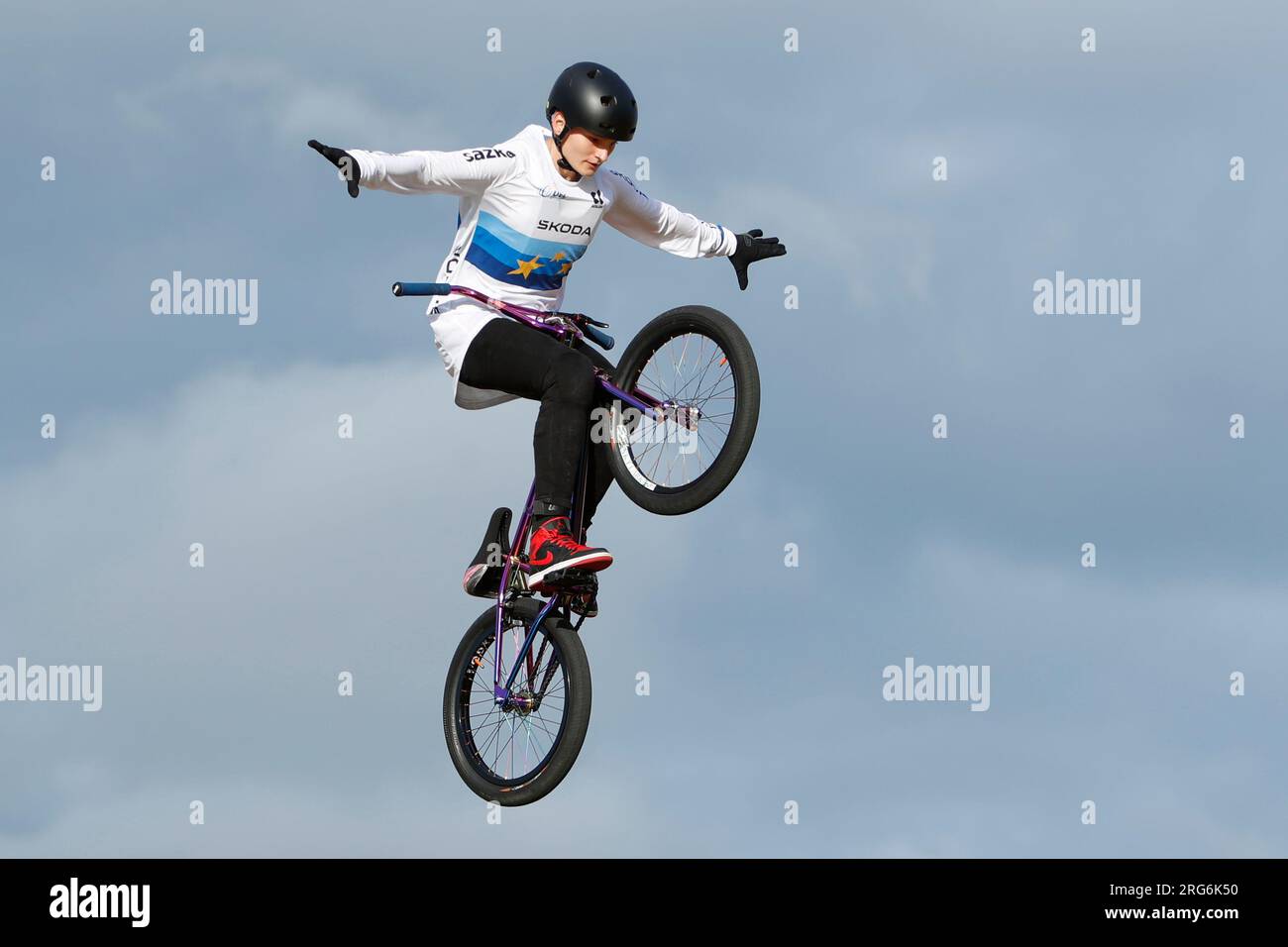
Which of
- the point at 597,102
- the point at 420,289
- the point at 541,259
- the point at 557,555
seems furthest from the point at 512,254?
the point at 557,555

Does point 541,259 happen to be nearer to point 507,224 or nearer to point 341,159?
point 507,224

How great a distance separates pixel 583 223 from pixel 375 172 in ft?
4.87

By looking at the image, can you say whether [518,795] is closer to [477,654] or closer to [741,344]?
[477,654]

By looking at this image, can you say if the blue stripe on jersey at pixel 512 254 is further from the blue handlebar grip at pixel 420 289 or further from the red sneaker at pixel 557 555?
the red sneaker at pixel 557 555

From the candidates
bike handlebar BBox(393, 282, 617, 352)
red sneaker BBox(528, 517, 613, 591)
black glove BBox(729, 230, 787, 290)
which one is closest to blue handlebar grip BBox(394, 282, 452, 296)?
bike handlebar BBox(393, 282, 617, 352)

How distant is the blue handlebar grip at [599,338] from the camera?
13.1 meters

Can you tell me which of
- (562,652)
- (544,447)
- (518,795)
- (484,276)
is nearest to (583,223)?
(484,276)

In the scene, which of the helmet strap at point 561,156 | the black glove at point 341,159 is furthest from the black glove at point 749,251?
the black glove at point 341,159

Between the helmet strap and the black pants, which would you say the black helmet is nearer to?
the helmet strap

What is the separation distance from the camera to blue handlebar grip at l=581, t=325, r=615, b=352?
13.1 m

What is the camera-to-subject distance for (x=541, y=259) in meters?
13.0

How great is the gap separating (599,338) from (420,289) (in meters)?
1.33

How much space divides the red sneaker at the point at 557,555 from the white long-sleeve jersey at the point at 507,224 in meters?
1.10

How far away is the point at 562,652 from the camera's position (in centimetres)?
1288
